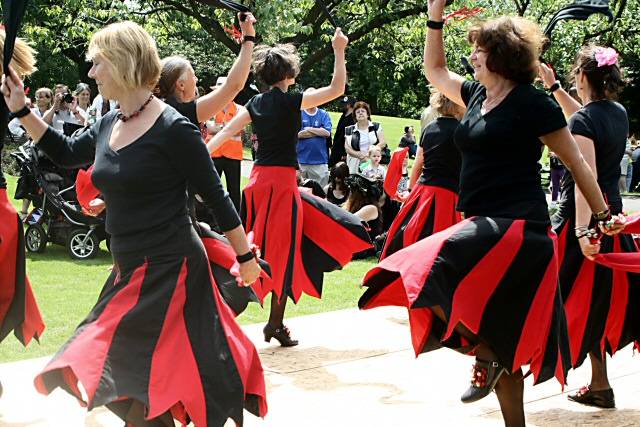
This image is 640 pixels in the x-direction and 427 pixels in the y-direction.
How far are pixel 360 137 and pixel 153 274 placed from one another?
31.7ft

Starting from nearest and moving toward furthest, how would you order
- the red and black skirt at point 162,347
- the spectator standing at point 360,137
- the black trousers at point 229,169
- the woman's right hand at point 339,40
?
1. the red and black skirt at point 162,347
2. the woman's right hand at point 339,40
3. the black trousers at point 229,169
4. the spectator standing at point 360,137

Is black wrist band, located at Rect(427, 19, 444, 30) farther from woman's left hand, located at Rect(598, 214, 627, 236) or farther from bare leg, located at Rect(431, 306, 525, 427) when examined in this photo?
bare leg, located at Rect(431, 306, 525, 427)

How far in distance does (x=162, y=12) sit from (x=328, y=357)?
18.1 meters

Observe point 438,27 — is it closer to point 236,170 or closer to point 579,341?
point 579,341

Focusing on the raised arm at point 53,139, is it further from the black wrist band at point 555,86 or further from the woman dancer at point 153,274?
the black wrist band at point 555,86

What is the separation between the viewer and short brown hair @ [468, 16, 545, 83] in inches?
164

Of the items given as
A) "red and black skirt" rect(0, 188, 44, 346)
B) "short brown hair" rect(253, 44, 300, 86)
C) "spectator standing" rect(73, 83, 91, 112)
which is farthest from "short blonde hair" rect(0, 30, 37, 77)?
"spectator standing" rect(73, 83, 91, 112)

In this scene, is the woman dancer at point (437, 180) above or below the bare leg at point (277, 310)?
above

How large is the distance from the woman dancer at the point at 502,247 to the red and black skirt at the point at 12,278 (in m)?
1.76

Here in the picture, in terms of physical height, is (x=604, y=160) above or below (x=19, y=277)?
above

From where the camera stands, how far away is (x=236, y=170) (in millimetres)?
11883

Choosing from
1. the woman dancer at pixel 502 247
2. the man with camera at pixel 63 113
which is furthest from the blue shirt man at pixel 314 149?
the woman dancer at pixel 502 247

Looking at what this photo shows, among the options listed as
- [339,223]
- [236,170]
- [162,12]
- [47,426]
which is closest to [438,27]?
[339,223]

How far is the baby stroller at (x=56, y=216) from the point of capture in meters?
10.6
